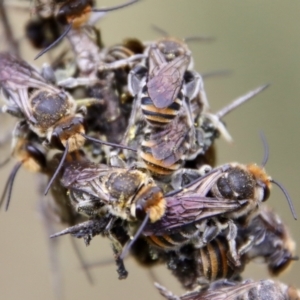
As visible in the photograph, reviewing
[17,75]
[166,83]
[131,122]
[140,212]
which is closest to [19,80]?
[17,75]

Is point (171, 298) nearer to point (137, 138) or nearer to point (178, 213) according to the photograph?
point (178, 213)

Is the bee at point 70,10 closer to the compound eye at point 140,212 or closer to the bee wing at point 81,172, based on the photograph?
the bee wing at point 81,172

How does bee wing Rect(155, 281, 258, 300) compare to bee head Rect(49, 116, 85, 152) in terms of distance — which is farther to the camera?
bee wing Rect(155, 281, 258, 300)

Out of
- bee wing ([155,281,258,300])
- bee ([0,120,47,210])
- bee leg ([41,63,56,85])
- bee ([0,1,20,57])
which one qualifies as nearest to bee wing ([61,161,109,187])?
bee ([0,120,47,210])

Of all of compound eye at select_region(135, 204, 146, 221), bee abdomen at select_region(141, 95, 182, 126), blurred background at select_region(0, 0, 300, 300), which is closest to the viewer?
compound eye at select_region(135, 204, 146, 221)

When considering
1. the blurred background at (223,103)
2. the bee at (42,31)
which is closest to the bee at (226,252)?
the bee at (42,31)

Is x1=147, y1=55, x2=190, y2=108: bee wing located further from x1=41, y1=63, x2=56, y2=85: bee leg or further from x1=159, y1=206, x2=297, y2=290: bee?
x1=159, y1=206, x2=297, y2=290: bee

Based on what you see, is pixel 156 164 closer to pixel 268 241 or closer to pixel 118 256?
pixel 118 256
